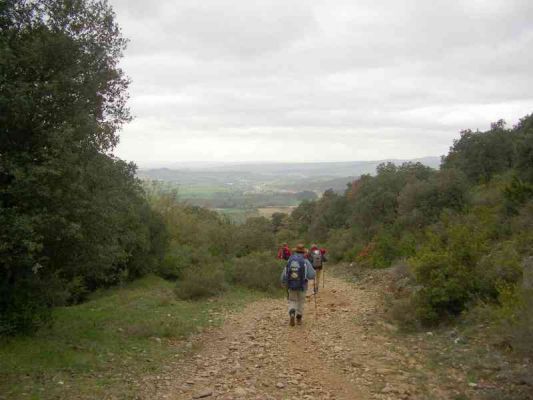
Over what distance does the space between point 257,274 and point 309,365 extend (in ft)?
32.4

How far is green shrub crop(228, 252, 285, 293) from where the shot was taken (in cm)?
1766

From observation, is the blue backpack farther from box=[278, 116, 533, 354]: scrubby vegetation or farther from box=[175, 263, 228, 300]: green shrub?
box=[175, 263, 228, 300]: green shrub

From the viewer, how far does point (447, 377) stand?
7.02m

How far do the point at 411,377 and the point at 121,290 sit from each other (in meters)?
12.2

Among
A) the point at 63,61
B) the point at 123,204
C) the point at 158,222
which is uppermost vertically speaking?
the point at 63,61

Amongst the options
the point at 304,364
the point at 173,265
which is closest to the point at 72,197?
the point at 304,364

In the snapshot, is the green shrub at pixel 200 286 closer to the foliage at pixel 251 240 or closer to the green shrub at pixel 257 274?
the green shrub at pixel 257 274

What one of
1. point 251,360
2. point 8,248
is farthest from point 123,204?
point 251,360

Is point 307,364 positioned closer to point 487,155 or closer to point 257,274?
point 257,274

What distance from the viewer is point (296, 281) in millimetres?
10836

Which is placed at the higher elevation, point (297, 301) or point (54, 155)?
point (54, 155)

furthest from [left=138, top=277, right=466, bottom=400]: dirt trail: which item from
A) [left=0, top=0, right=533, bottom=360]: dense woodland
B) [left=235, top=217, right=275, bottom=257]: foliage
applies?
[left=235, top=217, right=275, bottom=257]: foliage

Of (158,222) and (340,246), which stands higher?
(158,222)

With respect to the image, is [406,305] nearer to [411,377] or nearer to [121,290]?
[411,377]
